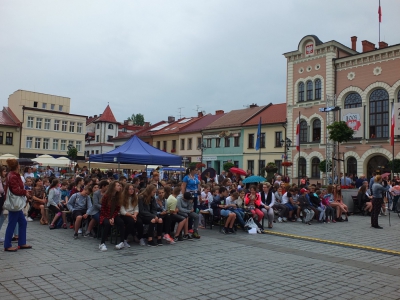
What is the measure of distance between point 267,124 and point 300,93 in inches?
217

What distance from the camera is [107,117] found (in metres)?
75.6

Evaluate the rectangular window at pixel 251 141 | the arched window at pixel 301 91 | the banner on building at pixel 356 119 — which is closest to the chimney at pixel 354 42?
the arched window at pixel 301 91

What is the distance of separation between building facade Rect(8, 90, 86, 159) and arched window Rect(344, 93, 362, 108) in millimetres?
42469

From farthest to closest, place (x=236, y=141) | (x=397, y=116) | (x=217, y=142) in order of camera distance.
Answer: (x=217, y=142) → (x=236, y=141) → (x=397, y=116)

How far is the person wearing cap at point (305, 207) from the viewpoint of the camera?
13.6 meters

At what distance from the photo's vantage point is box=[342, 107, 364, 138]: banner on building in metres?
33.8

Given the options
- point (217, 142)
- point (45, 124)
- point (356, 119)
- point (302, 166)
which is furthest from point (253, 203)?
point (45, 124)

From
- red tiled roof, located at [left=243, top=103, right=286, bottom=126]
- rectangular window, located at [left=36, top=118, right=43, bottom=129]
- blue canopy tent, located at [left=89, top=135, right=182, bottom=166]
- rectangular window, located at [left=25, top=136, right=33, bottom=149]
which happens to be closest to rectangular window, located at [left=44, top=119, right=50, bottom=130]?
rectangular window, located at [left=36, top=118, right=43, bottom=129]

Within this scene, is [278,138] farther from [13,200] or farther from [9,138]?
[9,138]

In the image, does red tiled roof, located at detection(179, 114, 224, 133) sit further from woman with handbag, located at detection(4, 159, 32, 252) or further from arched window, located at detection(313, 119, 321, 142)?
woman with handbag, located at detection(4, 159, 32, 252)

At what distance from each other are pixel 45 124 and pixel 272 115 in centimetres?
3586

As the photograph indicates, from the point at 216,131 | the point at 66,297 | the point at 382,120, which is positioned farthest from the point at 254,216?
the point at 216,131

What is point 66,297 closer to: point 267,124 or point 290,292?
point 290,292

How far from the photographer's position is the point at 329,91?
118 feet
